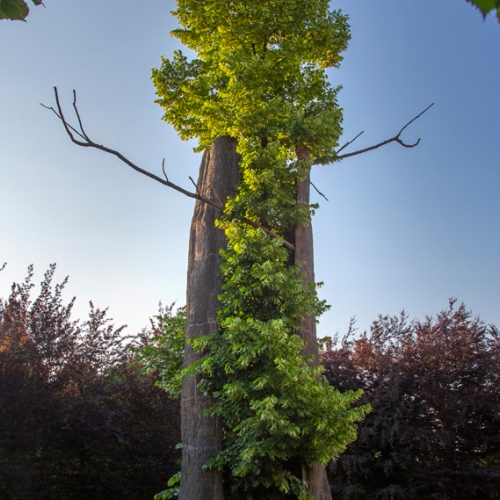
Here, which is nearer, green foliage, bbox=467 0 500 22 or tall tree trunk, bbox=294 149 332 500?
green foliage, bbox=467 0 500 22

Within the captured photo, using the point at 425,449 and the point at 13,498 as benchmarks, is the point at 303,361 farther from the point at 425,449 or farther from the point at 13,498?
the point at 13,498

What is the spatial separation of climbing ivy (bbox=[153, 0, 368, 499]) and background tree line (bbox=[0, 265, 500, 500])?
2136mm

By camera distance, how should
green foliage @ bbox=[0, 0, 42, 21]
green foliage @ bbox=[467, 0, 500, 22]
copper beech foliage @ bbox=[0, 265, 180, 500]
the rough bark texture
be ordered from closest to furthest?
green foliage @ bbox=[467, 0, 500, 22]
green foliage @ bbox=[0, 0, 42, 21]
the rough bark texture
copper beech foliage @ bbox=[0, 265, 180, 500]

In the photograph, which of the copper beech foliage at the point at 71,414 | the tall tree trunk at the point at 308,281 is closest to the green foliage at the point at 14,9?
the tall tree trunk at the point at 308,281

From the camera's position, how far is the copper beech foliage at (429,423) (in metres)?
9.70

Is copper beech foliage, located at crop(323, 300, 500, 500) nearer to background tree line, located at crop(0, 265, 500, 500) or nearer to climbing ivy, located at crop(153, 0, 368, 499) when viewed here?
background tree line, located at crop(0, 265, 500, 500)

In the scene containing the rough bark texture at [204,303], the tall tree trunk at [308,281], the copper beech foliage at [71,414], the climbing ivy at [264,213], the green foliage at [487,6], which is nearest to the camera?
the green foliage at [487,6]

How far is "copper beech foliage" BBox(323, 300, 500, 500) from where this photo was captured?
9695mm

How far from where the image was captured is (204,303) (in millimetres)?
7918

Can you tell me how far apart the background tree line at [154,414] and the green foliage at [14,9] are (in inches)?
301

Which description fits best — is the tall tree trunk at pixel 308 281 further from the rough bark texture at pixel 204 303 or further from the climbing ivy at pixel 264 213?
the rough bark texture at pixel 204 303

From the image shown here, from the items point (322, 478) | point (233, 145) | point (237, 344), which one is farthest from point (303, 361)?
point (233, 145)

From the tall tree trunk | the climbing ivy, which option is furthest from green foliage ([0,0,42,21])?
the tall tree trunk

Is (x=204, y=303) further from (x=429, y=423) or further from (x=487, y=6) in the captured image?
(x=487, y=6)
